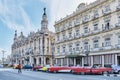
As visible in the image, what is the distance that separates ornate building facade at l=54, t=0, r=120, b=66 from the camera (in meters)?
44.8

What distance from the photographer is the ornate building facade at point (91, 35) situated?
147 feet

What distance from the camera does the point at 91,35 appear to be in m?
51.2

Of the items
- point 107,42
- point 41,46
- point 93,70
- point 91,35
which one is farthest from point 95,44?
point 41,46

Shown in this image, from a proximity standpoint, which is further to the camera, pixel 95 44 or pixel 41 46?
pixel 41 46

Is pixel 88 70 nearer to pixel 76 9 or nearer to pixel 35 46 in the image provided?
pixel 76 9

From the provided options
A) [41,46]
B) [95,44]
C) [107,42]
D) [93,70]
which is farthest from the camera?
[41,46]

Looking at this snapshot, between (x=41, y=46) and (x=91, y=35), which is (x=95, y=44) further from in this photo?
(x=41, y=46)

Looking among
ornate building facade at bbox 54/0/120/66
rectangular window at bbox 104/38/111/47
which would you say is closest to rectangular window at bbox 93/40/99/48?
ornate building facade at bbox 54/0/120/66

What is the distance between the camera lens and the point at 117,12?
4434cm

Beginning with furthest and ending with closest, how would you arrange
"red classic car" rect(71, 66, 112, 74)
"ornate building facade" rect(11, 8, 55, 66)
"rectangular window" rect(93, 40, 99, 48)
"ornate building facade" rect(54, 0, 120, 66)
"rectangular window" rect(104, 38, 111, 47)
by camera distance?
1. "ornate building facade" rect(11, 8, 55, 66)
2. "rectangular window" rect(93, 40, 99, 48)
3. "rectangular window" rect(104, 38, 111, 47)
4. "ornate building facade" rect(54, 0, 120, 66)
5. "red classic car" rect(71, 66, 112, 74)

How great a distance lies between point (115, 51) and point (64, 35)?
71.4ft

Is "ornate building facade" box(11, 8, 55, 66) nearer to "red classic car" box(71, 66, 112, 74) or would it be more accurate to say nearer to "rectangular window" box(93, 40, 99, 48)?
"rectangular window" box(93, 40, 99, 48)

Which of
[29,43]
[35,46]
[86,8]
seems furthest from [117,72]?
[29,43]

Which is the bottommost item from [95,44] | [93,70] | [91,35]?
[93,70]
